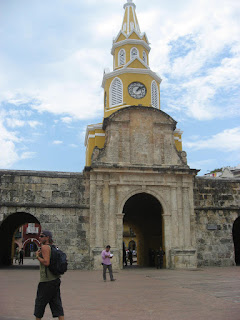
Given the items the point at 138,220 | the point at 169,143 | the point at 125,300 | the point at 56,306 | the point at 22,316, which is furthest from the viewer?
the point at 138,220

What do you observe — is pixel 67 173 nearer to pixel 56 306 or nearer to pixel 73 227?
pixel 73 227

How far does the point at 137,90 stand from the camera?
2516 centimetres

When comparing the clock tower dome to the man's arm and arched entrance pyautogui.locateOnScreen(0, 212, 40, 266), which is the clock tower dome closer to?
arched entrance pyautogui.locateOnScreen(0, 212, 40, 266)

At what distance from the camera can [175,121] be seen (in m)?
21.6

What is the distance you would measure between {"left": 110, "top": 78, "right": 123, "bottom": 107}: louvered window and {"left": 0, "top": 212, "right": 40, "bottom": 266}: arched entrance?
32.3 feet

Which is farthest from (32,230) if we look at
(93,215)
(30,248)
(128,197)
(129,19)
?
(128,197)

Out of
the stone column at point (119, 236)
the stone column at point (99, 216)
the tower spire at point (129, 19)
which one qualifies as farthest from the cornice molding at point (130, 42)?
the stone column at point (119, 236)

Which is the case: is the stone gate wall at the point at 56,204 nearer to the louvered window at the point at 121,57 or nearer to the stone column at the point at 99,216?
the stone column at the point at 99,216

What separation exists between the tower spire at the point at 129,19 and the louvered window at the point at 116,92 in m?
4.97

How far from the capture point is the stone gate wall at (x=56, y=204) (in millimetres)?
18938

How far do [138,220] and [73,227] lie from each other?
28.7 ft

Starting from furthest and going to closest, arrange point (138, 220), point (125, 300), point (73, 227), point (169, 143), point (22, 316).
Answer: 1. point (138, 220)
2. point (169, 143)
3. point (73, 227)
4. point (125, 300)
5. point (22, 316)

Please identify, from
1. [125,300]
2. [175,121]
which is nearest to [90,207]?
[175,121]

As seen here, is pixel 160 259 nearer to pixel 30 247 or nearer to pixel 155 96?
pixel 155 96
